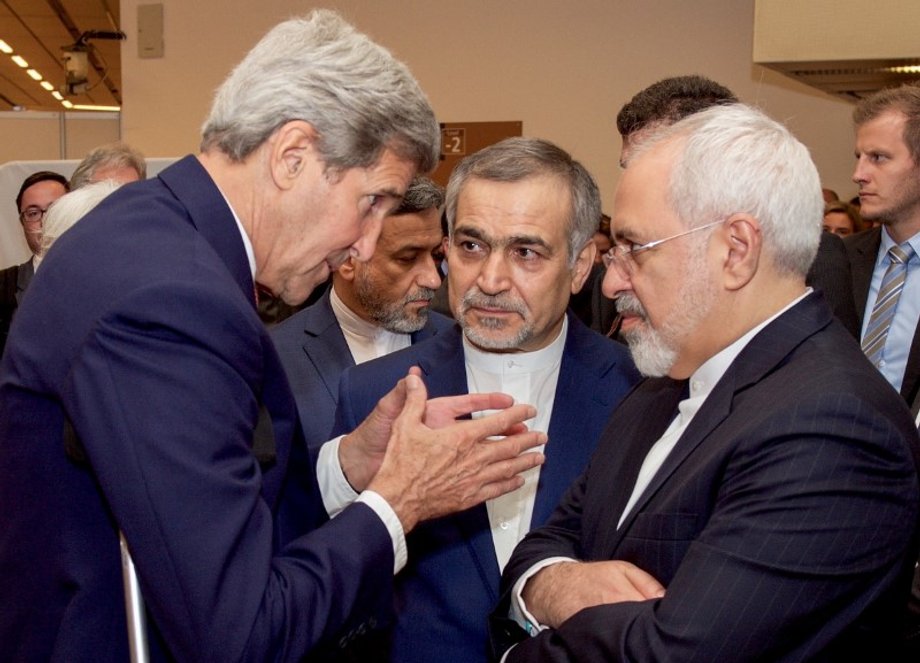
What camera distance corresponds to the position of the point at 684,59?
8.35 m

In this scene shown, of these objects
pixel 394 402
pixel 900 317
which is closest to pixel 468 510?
pixel 394 402

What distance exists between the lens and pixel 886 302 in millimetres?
4117

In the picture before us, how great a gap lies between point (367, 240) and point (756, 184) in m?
0.64

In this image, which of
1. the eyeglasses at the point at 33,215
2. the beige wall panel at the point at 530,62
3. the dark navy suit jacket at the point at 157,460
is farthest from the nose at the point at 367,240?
the beige wall panel at the point at 530,62

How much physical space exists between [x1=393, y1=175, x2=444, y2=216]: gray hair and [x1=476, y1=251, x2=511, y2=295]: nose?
0.95m

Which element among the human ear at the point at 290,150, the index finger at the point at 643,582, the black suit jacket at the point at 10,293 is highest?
the human ear at the point at 290,150

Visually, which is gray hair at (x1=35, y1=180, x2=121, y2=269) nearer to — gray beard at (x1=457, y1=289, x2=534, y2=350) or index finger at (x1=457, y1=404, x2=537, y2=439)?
gray beard at (x1=457, y1=289, x2=534, y2=350)

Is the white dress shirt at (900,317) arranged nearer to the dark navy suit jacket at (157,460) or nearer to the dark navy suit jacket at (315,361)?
the dark navy suit jacket at (315,361)

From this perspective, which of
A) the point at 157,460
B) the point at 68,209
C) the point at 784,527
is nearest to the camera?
the point at 157,460

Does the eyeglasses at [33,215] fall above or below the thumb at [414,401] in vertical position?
below

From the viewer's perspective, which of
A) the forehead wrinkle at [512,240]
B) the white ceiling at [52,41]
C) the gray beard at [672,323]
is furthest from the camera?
the white ceiling at [52,41]

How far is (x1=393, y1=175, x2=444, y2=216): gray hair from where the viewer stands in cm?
342

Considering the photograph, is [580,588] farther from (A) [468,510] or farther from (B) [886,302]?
(B) [886,302]

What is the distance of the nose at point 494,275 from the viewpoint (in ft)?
8.07
